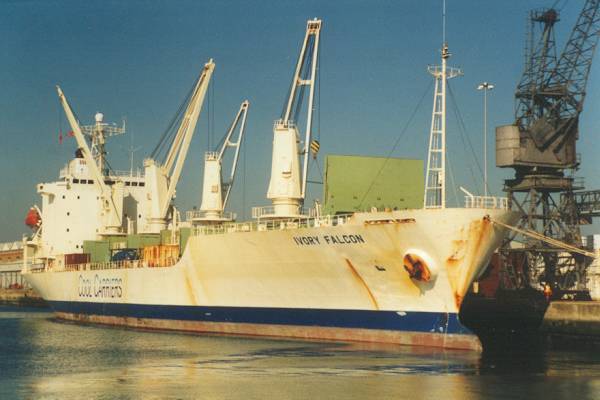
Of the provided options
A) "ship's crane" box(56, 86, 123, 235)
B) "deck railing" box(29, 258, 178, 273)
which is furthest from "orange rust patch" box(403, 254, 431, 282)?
"ship's crane" box(56, 86, 123, 235)

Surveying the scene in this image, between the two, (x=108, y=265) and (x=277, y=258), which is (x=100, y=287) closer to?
(x=108, y=265)

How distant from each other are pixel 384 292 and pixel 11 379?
623 inches

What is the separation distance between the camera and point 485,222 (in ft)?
112

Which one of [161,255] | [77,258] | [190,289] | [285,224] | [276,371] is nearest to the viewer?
[276,371]

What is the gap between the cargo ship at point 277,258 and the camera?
34531 millimetres

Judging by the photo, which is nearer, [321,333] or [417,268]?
[417,268]

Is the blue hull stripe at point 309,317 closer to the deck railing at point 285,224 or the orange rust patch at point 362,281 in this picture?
the orange rust patch at point 362,281

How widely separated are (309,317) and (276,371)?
9755 millimetres

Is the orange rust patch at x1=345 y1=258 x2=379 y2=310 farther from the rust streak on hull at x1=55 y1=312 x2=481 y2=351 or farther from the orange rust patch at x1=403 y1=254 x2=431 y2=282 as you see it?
the orange rust patch at x1=403 y1=254 x2=431 y2=282

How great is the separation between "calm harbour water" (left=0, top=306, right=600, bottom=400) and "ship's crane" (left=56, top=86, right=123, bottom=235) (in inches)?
679

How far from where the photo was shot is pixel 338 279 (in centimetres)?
3722

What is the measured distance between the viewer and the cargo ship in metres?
34.5

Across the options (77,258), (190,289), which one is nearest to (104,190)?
(77,258)

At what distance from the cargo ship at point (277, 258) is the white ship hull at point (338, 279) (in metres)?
0.06
